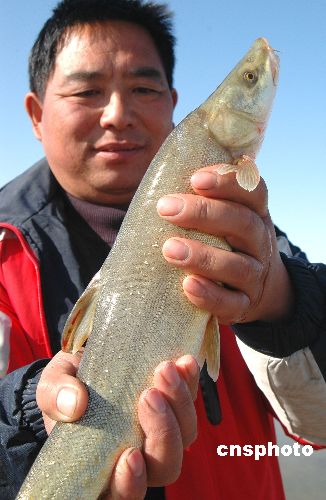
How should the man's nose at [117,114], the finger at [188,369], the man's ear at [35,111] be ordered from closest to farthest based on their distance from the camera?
1. the finger at [188,369]
2. the man's nose at [117,114]
3. the man's ear at [35,111]

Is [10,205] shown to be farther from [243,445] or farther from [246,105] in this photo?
[243,445]

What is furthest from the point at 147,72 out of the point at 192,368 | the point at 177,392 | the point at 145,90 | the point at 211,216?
the point at 177,392

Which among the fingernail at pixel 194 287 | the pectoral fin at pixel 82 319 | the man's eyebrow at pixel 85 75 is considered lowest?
the pectoral fin at pixel 82 319

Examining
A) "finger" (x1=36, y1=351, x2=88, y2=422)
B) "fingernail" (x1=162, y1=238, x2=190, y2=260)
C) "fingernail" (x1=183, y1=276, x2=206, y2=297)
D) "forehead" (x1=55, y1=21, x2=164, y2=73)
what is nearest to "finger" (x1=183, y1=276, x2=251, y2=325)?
"fingernail" (x1=183, y1=276, x2=206, y2=297)

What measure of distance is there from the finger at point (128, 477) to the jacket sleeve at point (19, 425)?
828mm

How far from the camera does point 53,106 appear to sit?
4441mm

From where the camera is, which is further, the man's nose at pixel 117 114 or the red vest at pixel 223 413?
the man's nose at pixel 117 114

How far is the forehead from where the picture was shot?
171 inches

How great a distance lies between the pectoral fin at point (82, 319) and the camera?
2.75 metres

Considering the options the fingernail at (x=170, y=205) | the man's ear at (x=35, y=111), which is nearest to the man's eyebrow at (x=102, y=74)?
the man's ear at (x=35, y=111)

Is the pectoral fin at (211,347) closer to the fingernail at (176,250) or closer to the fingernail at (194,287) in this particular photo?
the fingernail at (194,287)

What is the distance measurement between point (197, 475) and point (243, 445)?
562mm

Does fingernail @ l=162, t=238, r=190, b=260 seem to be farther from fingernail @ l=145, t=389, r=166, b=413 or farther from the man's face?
the man's face

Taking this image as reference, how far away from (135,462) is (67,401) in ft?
1.34
